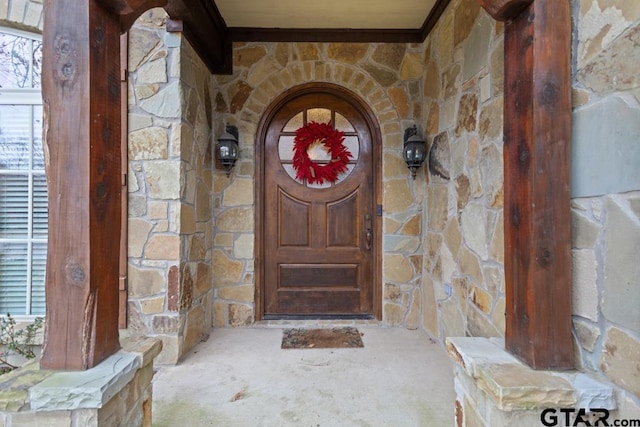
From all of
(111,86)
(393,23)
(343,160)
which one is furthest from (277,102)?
(111,86)

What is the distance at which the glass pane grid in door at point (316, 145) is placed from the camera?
9.11 ft

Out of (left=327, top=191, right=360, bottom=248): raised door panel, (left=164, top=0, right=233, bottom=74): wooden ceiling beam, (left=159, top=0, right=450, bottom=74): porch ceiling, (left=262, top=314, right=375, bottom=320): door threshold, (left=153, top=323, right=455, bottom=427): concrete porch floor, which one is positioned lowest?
(left=153, top=323, right=455, bottom=427): concrete porch floor

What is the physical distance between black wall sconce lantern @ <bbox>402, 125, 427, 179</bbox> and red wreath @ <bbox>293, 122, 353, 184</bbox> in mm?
508

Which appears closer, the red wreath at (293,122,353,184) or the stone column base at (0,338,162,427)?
the stone column base at (0,338,162,427)

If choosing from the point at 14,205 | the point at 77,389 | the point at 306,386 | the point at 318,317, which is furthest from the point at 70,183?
the point at 318,317

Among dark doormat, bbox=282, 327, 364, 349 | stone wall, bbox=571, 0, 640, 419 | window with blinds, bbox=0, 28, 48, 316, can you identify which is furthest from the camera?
dark doormat, bbox=282, 327, 364, 349

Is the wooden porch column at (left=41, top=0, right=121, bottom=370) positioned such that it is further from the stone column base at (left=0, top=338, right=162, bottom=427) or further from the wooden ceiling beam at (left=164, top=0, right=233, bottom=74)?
the wooden ceiling beam at (left=164, top=0, right=233, bottom=74)

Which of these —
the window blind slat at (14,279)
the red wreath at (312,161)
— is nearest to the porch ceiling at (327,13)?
the red wreath at (312,161)

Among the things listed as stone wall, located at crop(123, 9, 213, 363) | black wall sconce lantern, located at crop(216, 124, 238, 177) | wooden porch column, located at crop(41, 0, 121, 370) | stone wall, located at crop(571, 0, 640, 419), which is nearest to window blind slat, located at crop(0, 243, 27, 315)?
stone wall, located at crop(123, 9, 213, 363)

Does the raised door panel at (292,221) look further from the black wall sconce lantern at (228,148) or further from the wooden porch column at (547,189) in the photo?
the wooden porch column at (547,189)

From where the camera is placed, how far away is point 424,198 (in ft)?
8.83

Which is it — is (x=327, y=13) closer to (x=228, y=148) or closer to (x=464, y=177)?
(x=228, y=148)

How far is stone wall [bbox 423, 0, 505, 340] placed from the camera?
1668mm

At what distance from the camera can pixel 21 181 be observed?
222 cm
